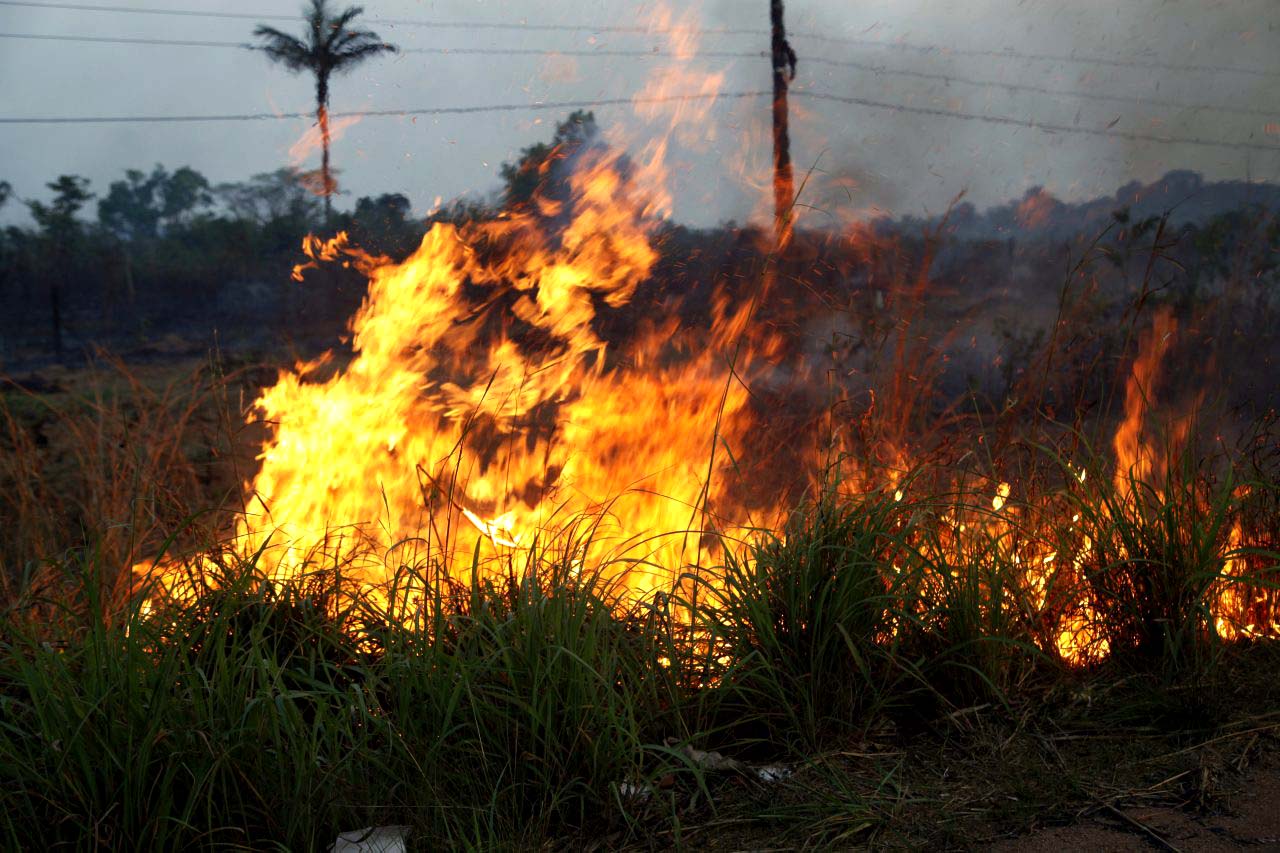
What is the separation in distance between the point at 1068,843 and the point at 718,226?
3.72 metres

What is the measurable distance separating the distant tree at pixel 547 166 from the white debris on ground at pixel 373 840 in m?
3.06

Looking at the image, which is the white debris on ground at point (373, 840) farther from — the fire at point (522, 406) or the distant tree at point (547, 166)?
the distant tree at point (547, 166)

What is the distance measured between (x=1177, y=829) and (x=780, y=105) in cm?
455

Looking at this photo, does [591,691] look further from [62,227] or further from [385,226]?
[62,227]

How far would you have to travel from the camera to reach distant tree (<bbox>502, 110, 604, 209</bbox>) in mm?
4516

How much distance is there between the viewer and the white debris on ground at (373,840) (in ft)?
6.39

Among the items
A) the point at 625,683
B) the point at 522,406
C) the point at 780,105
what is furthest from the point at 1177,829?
the point at 780,105

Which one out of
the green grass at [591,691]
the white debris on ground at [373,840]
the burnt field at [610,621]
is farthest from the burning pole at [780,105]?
the white debris on ground at [373,840]

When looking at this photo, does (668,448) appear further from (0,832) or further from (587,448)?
(0,832)

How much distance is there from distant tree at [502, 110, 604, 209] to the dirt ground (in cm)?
328

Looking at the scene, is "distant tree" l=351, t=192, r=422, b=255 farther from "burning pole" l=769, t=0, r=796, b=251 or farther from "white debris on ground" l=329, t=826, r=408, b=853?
"white debris on ground" l=329, t=826, r=408, b=853

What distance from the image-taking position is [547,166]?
4.56m

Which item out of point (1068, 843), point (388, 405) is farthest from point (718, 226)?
point (1068, 843)

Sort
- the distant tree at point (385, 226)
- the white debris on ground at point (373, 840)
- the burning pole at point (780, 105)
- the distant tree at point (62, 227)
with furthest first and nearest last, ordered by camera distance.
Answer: the distant tree at point (62, 227)
the burning pole at point (780, 105)
the distant tree at point (385, 226)
the white debris on ground at point (373, 840)
